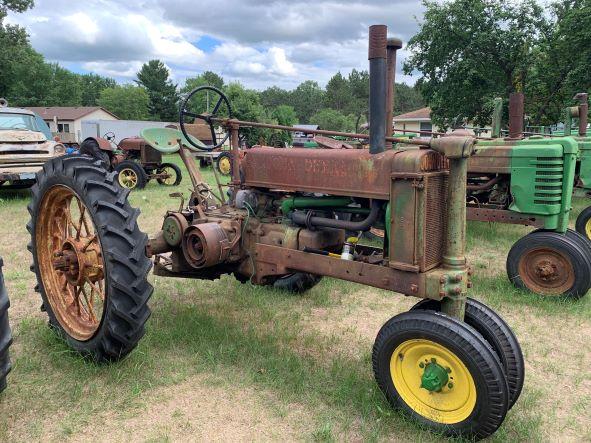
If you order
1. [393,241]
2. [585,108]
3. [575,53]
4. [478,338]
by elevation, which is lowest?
[478,338]

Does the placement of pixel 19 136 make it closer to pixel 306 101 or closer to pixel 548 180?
pixel 548 180

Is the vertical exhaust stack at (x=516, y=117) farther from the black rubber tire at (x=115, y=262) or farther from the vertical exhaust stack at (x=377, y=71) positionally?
the black rubber tire at (x=115, y=262)

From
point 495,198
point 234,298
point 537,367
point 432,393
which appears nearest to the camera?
point 432,393

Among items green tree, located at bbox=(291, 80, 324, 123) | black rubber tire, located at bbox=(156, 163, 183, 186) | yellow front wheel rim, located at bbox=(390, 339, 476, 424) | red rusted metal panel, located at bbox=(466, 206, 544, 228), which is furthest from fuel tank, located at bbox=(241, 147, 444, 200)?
green tree, located at bbox=(291, 80, 324, 123)

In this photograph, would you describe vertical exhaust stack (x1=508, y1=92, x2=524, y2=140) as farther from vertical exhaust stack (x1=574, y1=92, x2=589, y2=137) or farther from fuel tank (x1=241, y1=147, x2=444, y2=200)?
fuel tank (x1=241, y1=147, x2=444, y2=200)

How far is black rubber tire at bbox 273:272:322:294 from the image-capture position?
4562 mm

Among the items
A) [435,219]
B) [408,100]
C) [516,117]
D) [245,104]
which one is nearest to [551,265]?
[516,117]

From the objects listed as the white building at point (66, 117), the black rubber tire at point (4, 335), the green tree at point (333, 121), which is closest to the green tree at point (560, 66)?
the black rubber tire at point (4, 335)

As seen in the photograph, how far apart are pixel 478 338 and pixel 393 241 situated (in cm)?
65

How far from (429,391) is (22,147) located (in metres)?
9.63

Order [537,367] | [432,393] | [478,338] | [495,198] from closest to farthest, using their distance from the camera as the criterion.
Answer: [478,338] < [432,393] < [537,367] < [495,198]

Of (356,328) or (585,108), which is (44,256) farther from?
(585,108)

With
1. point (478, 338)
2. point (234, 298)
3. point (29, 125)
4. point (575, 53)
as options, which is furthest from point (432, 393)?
point (575, 53)

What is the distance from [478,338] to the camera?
94.3 inches
